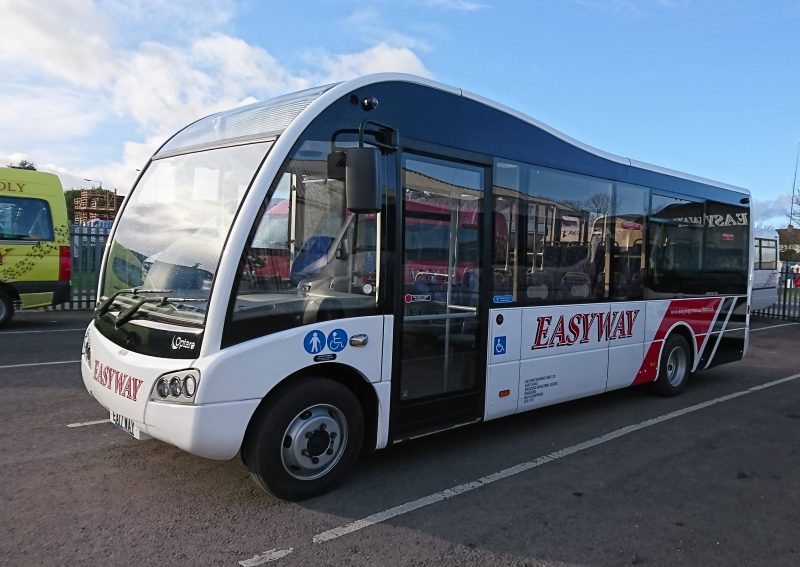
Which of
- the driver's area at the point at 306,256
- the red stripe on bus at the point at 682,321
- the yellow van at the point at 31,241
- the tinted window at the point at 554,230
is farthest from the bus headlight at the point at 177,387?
the yellow van at the point at 31,241

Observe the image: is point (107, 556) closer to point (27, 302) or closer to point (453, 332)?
point (453, 332)

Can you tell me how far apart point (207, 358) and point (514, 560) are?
2118mm

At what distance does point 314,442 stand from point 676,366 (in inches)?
225

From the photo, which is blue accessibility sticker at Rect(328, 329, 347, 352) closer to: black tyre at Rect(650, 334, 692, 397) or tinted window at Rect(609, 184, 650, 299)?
tinted window at Rect(609, 184, 650, 299)

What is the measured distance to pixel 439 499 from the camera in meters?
4.19

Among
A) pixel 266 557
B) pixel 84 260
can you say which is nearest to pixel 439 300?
pixel 266 557

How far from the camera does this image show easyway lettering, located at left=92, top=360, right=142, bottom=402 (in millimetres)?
3828

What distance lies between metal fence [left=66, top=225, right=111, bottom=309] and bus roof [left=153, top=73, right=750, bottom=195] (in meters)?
11.9

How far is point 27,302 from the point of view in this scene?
11.4 metres

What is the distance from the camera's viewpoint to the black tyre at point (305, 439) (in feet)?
12.5

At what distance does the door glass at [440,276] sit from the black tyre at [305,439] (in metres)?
0.57

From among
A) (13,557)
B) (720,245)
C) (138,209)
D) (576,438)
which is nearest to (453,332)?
(576,438)

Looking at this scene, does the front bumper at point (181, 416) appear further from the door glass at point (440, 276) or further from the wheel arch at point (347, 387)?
the door glass at point (440, 276)

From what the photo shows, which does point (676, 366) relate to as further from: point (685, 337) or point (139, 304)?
point (139, 304)
